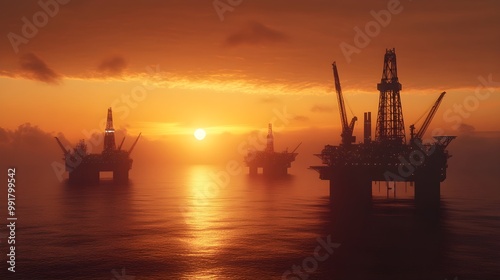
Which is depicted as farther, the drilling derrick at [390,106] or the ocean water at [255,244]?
the drilling derrick at [390,106]

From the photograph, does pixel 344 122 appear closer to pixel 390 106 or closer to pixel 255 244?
pixel 390 106

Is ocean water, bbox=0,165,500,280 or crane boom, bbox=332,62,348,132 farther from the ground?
crane boom, bbox=332,62,348,132

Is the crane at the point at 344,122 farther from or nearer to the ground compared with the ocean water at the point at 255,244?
farther from the ground

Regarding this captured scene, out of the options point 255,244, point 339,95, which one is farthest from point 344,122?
point 255,244

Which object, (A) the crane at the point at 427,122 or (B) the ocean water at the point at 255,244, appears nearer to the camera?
(B) the ocean water at the point at 255,244

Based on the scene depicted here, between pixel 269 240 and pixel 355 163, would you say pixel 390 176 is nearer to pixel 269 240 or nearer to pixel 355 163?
pixel 355 163

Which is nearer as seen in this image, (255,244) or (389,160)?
(255,244)

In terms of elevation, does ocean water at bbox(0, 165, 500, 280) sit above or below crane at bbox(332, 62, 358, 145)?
below

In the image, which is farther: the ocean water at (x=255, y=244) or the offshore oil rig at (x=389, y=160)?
Result: the offshore oil rig at (x=389, y=160)

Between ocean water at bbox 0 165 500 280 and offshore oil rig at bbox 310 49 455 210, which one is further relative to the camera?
offshore oil rig at bbox 310 49 455 210
